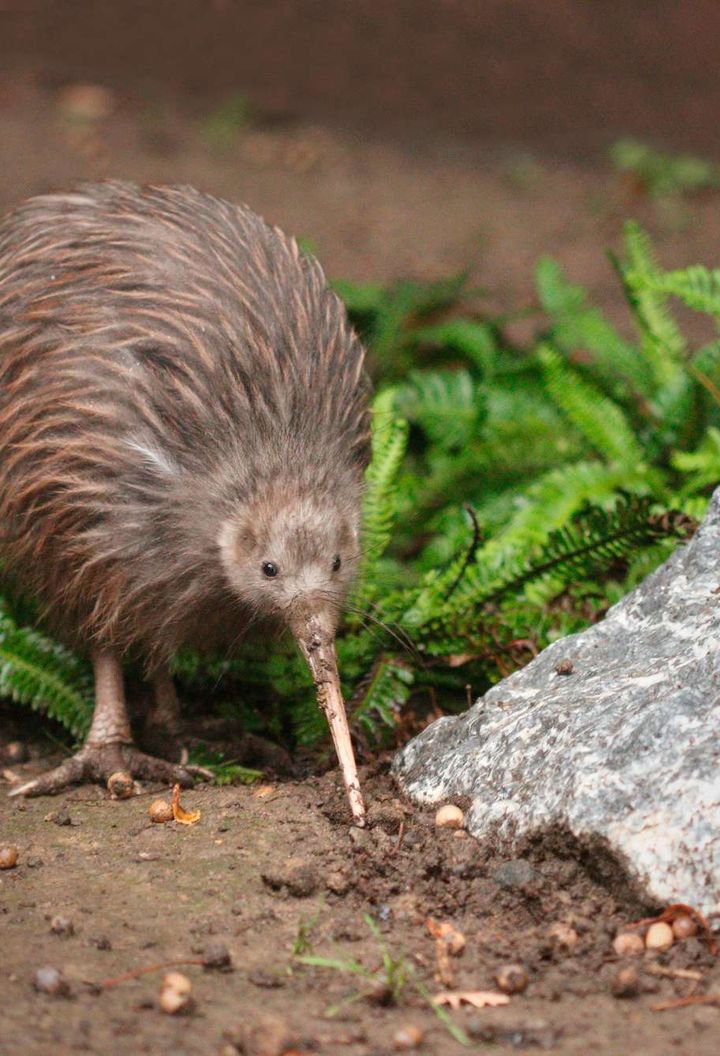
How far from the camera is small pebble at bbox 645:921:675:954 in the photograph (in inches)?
137

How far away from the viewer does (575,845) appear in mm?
3768

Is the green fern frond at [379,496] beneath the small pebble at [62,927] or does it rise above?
above

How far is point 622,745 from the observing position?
3.83m

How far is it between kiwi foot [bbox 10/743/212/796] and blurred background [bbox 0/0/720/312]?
5.23m

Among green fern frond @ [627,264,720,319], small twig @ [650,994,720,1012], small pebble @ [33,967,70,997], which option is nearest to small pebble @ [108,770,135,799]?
small pebble @ [33,967,70,997]

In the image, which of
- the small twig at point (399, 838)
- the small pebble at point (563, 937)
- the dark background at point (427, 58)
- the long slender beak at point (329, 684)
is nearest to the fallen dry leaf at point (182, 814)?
the long slender beak at point (329, 684)

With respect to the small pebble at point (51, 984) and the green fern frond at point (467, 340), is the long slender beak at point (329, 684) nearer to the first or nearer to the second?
the small pebble at point (51, 984)

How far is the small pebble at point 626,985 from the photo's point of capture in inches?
132

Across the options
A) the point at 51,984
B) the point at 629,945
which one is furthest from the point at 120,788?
the point at 629,945

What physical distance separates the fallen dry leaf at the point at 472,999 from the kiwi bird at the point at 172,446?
0.98m

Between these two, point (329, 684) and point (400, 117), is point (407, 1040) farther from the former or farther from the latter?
point (400, 117)

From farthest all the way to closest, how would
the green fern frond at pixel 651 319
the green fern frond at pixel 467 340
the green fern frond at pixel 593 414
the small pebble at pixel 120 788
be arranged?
the green fern frond at pixel 467 340
the green fern frond at pixel 651 319
the green fern frond at pixel 593 414
the small pebble at pixel 120 788

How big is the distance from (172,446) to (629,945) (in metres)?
2.12

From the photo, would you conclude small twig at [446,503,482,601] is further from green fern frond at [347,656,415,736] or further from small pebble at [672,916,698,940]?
small pebble at [672,916,698,940]
